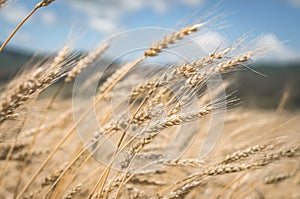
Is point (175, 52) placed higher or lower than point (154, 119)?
higher

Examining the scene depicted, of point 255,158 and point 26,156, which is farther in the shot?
point 26,156

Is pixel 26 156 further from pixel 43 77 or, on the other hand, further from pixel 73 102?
pixel 43 77

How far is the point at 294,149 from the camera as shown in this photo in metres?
1.81

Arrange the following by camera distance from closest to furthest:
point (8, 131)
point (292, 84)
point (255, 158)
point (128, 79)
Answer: point (8, 131) → point (255, 158) → point (128, 79) → point (292, 84)

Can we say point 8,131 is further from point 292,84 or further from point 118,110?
point 292,84

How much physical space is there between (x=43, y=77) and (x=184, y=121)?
45 cm

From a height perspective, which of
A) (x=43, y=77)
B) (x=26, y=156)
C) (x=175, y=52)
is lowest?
(x=26, y=156)

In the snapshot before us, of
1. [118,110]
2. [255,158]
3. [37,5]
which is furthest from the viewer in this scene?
[118,110]

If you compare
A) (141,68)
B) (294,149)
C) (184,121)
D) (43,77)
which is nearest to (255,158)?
(294,149)

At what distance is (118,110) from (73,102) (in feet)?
0.83

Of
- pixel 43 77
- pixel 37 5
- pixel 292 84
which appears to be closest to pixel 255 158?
pixel 43 77

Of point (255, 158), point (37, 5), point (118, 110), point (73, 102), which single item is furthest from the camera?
point (73, 102)

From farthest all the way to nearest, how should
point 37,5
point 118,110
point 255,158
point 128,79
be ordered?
point 128,79 → point 118,110 → point 255,158 → point 37,5

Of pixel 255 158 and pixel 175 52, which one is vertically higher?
pixel 175 52
